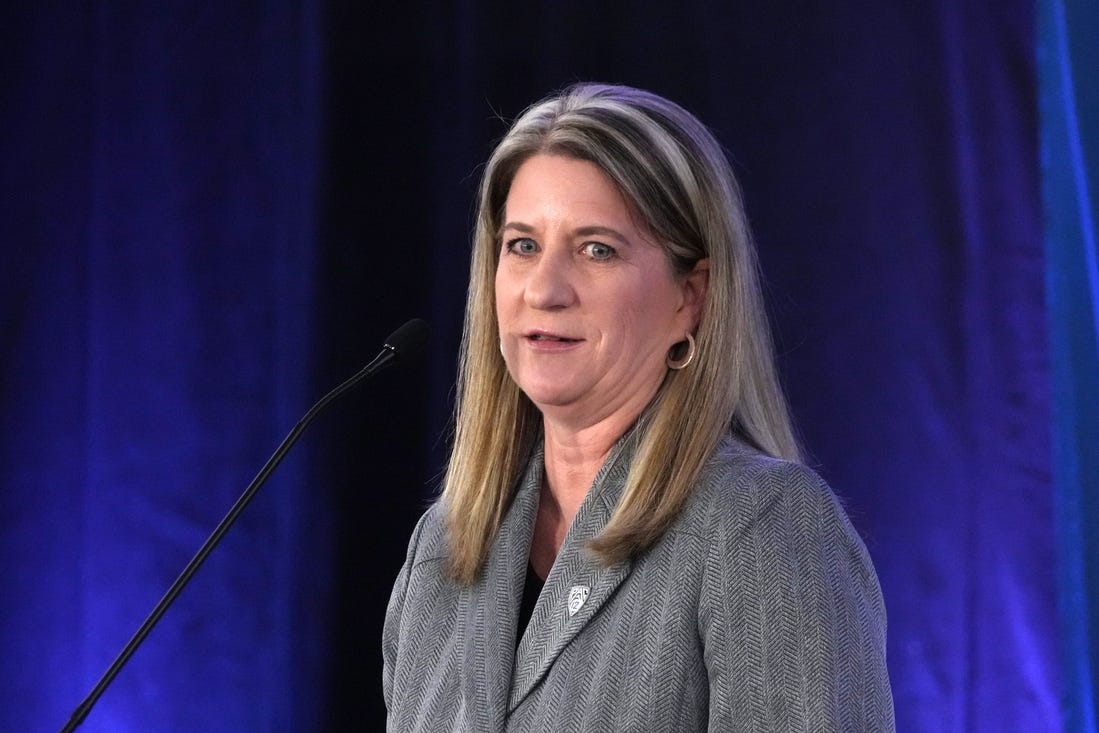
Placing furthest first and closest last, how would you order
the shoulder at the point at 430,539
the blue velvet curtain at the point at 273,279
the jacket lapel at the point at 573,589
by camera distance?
the blue velvet curtain at the point at 273,279, the shoulder at the point at 430,539, the jacket lapel at the point at 573,589

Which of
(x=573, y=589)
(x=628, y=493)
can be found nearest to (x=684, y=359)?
(x=628, y=493)

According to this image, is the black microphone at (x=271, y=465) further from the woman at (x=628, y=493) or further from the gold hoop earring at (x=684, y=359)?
the gold hoop earring at (x=684, y=359)

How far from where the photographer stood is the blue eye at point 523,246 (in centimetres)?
184

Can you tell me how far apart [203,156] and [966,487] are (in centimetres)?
162

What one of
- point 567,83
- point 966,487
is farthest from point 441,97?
point 966,487

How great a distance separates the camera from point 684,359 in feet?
5.99

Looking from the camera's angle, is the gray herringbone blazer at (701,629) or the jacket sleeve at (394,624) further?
the jacket sleeve at (394,624)

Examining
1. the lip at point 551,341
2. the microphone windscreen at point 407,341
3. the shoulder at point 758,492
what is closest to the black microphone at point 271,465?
the microphone windscreen at point 407,341

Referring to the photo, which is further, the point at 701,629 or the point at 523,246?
the point at 523,246

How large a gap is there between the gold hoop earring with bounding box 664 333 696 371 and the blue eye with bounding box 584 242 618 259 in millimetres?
146

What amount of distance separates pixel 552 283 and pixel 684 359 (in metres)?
0.20

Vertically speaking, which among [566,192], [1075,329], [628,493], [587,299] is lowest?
[628,493]

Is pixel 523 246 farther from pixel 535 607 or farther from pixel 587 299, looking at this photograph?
pixel 535 607

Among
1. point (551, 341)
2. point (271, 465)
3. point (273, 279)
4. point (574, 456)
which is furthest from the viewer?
point (273, 279)
